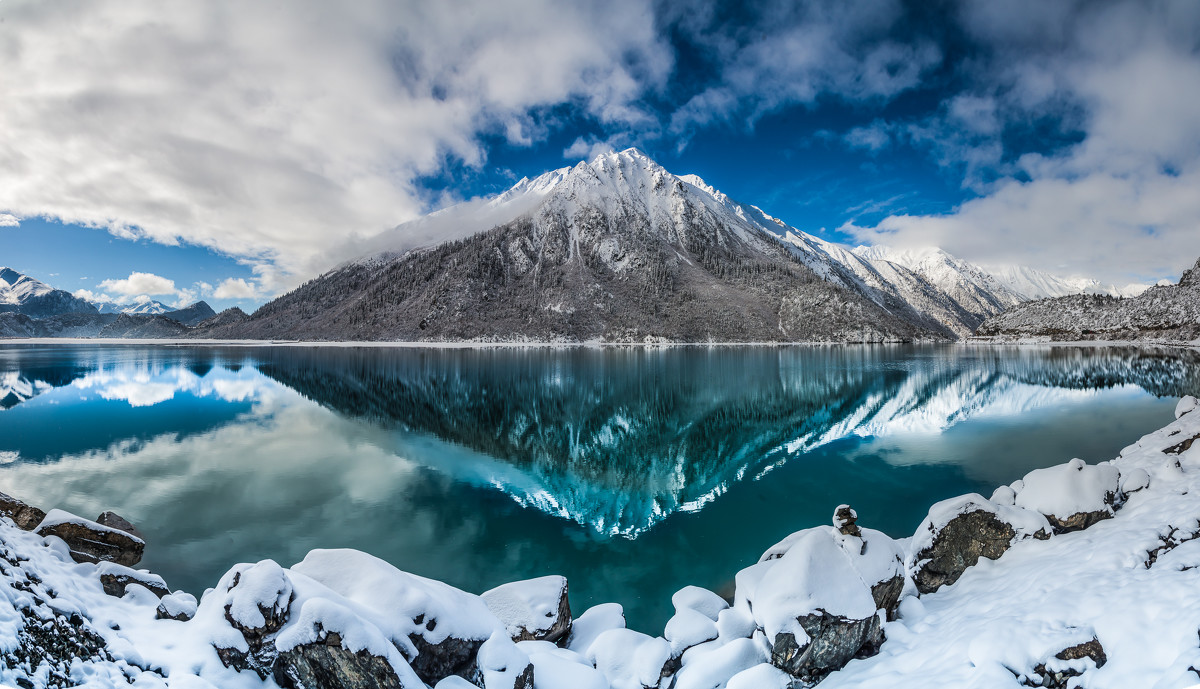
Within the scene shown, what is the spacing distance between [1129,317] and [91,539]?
238 meters

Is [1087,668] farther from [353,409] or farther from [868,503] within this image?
[353,409]

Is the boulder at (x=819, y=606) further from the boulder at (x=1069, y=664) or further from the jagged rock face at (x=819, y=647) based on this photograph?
the boulder at (x=1069, y=664)

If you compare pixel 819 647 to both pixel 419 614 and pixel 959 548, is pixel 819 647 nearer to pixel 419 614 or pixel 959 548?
pixel 959 548

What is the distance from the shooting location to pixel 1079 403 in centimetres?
3794

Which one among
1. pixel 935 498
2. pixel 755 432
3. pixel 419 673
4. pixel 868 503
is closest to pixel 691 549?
pixel 868 503

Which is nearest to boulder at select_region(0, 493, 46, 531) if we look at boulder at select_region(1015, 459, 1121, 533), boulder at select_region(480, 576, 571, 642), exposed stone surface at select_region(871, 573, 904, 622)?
boulder at select_region(480, 576, 571, 642)

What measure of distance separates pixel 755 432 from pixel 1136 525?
59.4 feet

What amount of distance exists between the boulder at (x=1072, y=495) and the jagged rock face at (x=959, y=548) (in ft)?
4.90

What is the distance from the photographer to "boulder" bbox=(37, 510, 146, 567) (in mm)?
10484

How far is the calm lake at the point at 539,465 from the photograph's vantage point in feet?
46.0

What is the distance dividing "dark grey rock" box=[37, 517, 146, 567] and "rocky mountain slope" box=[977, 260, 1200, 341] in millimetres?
197308

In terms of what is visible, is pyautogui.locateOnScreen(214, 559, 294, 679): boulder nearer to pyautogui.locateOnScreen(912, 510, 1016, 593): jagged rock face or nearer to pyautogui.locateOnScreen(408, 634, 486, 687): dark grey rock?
pyautogui.locateOnScreen(408, 634, 486, 687): dark grey rock

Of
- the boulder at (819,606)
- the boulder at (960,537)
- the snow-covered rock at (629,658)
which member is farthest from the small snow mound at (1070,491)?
the snow-covered rock at (629,658)

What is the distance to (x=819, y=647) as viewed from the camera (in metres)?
7.99
